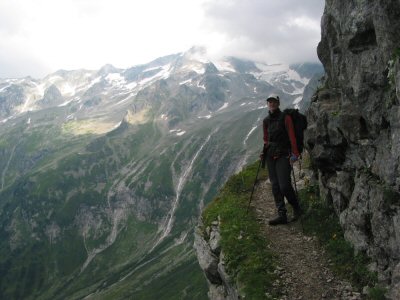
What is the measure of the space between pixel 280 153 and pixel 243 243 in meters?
5.12

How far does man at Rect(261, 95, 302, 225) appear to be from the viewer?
22344 mm

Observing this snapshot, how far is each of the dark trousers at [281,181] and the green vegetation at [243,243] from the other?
215 cm

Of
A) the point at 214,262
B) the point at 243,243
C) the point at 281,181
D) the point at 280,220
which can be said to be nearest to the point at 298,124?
the point at 281,181

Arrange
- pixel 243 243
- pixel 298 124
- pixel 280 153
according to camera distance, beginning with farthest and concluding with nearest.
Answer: pixel 298 124, pixel 280 153, pixel 243 243

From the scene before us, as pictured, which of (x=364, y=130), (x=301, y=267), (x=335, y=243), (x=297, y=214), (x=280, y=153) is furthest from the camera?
(x=297, y=214)

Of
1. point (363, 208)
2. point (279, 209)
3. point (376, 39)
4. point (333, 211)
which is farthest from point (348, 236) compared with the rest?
point (376, 39)

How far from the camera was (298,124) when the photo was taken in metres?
23.2

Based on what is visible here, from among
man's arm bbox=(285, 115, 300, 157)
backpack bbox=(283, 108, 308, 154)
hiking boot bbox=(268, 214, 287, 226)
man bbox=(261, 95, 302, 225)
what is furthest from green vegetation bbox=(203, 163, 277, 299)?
backpack bbox=(283, 108, 308, 154)

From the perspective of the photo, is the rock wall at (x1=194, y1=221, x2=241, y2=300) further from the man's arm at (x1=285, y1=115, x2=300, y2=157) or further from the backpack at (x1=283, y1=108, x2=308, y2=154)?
the backpack at (x1=283, y1=108, x2=308, y2=154)

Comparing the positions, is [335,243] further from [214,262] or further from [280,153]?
[214,262]

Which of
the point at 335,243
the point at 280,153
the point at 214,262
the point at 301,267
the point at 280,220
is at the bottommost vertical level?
the point at 214,262

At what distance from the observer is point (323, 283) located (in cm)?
1748

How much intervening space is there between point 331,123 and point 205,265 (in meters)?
10.6

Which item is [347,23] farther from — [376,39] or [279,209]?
[279,209]
